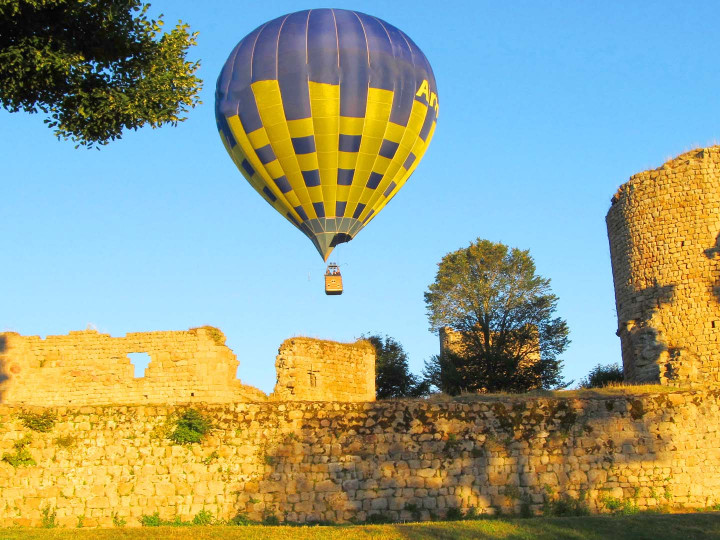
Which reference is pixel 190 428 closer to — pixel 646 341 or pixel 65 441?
pixel 65 441

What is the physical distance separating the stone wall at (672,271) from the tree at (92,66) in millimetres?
13543

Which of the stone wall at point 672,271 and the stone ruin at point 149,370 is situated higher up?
the stone wall at point 672,271

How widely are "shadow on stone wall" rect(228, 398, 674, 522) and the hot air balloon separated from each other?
8574mm

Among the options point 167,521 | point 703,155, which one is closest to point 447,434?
point 167,521

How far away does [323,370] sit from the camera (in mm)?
22156

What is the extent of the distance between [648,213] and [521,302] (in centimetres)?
825

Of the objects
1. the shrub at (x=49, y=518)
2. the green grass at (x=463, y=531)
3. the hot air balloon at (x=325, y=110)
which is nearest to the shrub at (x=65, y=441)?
the shrub at (x=49, y=518)

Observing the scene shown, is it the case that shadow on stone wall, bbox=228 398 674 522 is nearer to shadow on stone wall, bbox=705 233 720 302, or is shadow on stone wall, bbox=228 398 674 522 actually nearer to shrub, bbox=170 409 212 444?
shrub, bbox=170 409 212 444

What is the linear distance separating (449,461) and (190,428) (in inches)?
163

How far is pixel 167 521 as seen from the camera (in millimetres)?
15180

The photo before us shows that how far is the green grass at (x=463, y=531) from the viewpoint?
13102 millimetres

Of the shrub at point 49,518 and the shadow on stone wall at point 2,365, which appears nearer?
the shrub at point 49,518

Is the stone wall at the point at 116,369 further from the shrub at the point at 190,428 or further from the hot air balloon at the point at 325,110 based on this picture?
the shrub at the point at 190,428

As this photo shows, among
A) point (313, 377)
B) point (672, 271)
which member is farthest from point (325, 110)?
point (672, 271)
